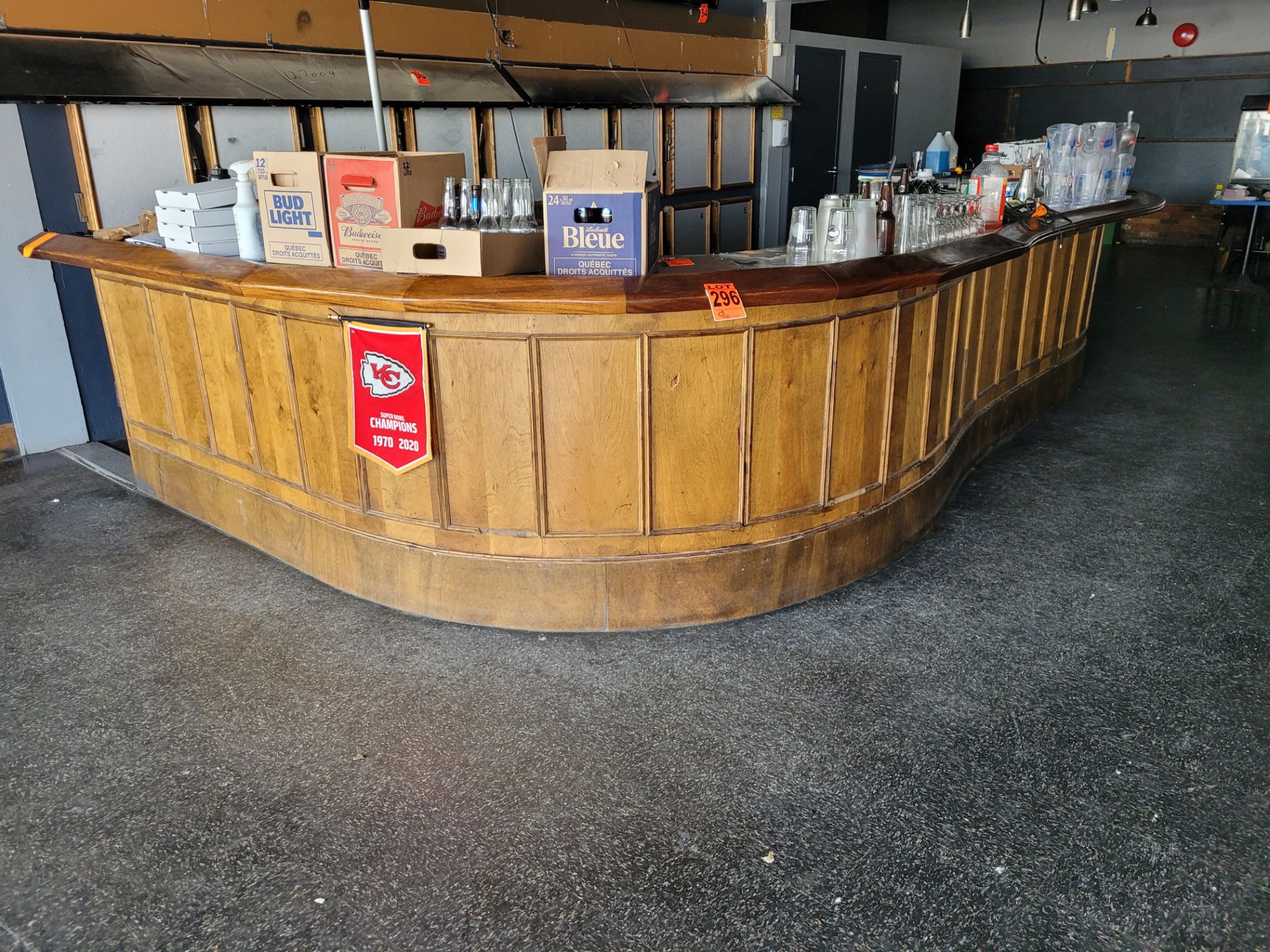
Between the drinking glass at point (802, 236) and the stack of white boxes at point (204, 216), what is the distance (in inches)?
87.2

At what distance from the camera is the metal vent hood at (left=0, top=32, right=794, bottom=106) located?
4.21 metres

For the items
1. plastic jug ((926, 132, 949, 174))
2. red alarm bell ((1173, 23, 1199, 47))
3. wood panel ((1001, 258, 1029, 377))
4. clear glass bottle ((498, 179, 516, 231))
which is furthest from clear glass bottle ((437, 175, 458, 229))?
red alarm bell ((1173, 23, 1199, 47))

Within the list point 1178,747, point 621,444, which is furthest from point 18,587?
point 1178,747

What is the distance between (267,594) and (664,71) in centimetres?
531

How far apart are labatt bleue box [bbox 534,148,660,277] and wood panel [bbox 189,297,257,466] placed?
54.3 inches

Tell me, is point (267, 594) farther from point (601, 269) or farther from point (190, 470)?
point (601, 269)

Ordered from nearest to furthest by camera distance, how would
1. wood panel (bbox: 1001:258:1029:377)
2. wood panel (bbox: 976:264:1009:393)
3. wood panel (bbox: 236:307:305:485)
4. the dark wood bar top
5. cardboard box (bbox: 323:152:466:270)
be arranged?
the dark wood bar top
cardboard box (bbox: 323:152:466:270)
wood panel (bbox: 236:307:305:485)
wood panel (bbox: 976:264:1009:393)
wood panel (bbox: 1001:258:1029:377)

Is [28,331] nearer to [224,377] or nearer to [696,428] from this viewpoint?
[224,377]

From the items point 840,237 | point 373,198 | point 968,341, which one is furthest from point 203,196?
point 968,341

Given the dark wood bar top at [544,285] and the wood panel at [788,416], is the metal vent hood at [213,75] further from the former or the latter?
the wood panel at [788,416]

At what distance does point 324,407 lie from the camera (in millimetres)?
3271

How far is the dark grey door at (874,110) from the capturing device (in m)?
9.11

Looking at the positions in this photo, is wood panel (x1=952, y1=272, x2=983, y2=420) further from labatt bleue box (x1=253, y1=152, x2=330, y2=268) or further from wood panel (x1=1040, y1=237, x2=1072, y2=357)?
labatt bleue box (x1=253, y1=152, x2=330, y2=268)

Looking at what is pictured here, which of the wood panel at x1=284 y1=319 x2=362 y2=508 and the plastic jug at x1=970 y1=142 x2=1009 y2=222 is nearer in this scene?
the wood panel at x1=284 y1=319 x2=362 y2=508
